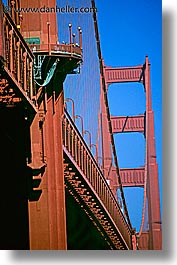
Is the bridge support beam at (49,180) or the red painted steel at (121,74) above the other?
the red painted steel at (121,74)

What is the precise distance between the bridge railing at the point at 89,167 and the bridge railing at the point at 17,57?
0.18 m

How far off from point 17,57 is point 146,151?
52 centimetres

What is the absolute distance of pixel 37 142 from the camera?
308 centimetres

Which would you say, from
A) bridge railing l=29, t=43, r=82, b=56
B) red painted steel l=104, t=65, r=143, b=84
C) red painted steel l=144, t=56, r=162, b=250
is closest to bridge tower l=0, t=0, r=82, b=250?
bridge railing l=29, t=43, r=82, b=56

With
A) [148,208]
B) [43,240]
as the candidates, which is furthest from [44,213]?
[148,208]

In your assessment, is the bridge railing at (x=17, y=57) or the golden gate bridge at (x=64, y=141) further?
the golden gate bridge at (x=64, y=141)

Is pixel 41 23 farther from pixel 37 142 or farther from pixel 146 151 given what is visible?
pixel 146 151

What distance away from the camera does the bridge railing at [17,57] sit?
9.41 feet

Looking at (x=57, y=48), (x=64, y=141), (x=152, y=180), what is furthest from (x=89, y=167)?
(x=57, y=48)

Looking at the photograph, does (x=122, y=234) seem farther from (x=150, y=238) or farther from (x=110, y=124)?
(x=110, y=124)

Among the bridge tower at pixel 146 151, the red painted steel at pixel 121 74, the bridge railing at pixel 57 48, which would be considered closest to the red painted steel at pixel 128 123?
the bridge tower at pixel 146 151

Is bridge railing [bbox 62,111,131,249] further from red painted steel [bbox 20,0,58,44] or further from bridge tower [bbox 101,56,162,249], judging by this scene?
red painted steel [bbox 20,0,58,44]

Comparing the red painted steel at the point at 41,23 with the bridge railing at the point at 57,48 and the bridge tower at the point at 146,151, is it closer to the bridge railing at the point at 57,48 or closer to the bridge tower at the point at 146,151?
the bridge railing at the point at 57,48

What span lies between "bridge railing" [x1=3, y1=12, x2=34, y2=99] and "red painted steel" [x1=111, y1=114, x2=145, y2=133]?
0.30m
